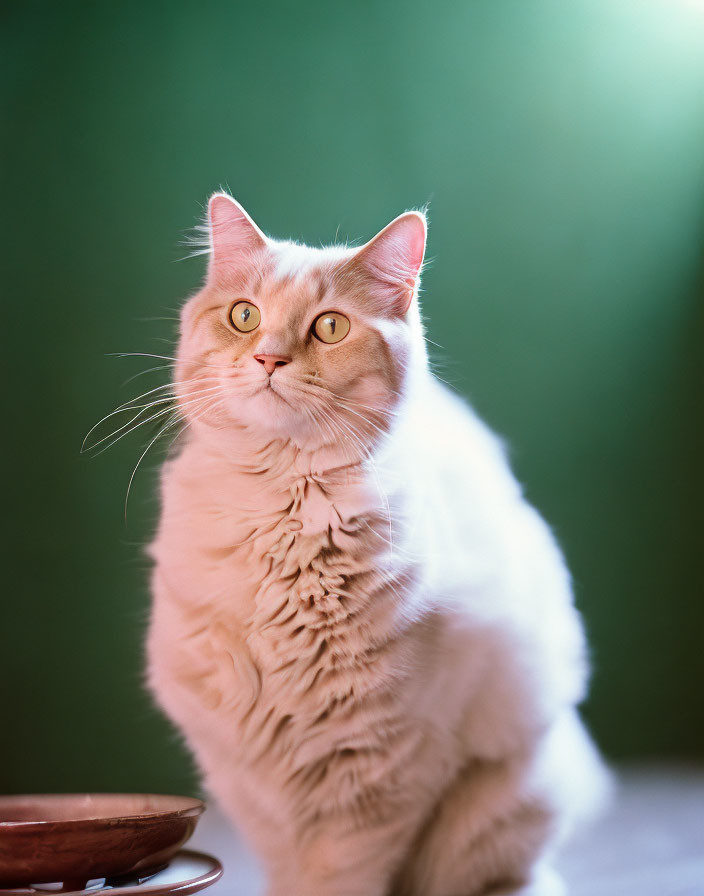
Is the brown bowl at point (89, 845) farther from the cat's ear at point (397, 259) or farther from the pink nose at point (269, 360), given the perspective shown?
the cat's ear at point (397, 259)

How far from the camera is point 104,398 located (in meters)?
1.91

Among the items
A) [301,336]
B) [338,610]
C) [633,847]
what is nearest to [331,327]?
[301,336]

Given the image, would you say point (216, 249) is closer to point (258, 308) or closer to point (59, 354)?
point (258, 308)

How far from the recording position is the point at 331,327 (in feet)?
3.83

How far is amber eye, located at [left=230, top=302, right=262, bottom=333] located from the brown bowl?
0.65 metres

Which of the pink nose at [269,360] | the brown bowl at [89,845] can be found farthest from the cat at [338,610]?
the brown bowl at [89,845]

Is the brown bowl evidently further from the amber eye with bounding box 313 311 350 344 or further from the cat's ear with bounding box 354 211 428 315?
the cat's ear with bounding box 354 211 428 315

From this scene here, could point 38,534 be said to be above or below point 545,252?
below

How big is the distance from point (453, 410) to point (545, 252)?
81cm

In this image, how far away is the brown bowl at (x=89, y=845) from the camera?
99cm

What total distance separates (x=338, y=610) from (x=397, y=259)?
50 centimetres

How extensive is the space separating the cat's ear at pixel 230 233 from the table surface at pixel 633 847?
970mm

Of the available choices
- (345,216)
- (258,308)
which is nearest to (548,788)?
(258,308)

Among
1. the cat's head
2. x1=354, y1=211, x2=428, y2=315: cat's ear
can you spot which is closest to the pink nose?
the cat's head
